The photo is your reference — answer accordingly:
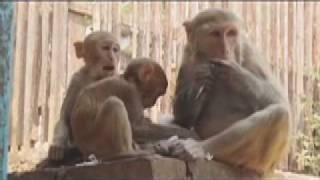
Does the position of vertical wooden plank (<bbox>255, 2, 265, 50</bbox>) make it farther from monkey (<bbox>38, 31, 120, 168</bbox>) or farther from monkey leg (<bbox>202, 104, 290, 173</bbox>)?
monkey leg (<bbox>202, 104, 290, 173</bbox>)

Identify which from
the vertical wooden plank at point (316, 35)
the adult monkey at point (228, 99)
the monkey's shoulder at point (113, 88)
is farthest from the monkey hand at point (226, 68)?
the vertical wooden plank at point (316, 35)

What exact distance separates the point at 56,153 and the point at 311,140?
5.67 m

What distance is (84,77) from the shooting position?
4.63 meters

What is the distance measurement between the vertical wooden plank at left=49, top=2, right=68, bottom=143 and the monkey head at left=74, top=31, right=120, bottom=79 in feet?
8.70

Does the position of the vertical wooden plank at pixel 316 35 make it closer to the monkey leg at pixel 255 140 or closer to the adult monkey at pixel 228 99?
the adult monkey at pixel 228 99

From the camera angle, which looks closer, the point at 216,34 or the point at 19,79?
the point at 216,34

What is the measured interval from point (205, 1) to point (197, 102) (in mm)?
4673

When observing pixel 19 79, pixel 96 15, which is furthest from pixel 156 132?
pixel 96 15

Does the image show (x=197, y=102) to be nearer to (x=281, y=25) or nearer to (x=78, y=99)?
(x=78, y=99)

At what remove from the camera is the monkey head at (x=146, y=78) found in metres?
4.07

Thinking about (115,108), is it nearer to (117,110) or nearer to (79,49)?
(117,110)

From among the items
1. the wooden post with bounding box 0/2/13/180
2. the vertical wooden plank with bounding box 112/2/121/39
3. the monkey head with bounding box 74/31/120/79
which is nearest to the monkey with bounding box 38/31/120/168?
the monkey head with bounding box 74/31/120/79

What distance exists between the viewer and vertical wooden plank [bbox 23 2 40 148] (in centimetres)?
730

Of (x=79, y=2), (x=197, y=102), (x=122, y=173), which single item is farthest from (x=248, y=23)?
(x=122, y=173)
